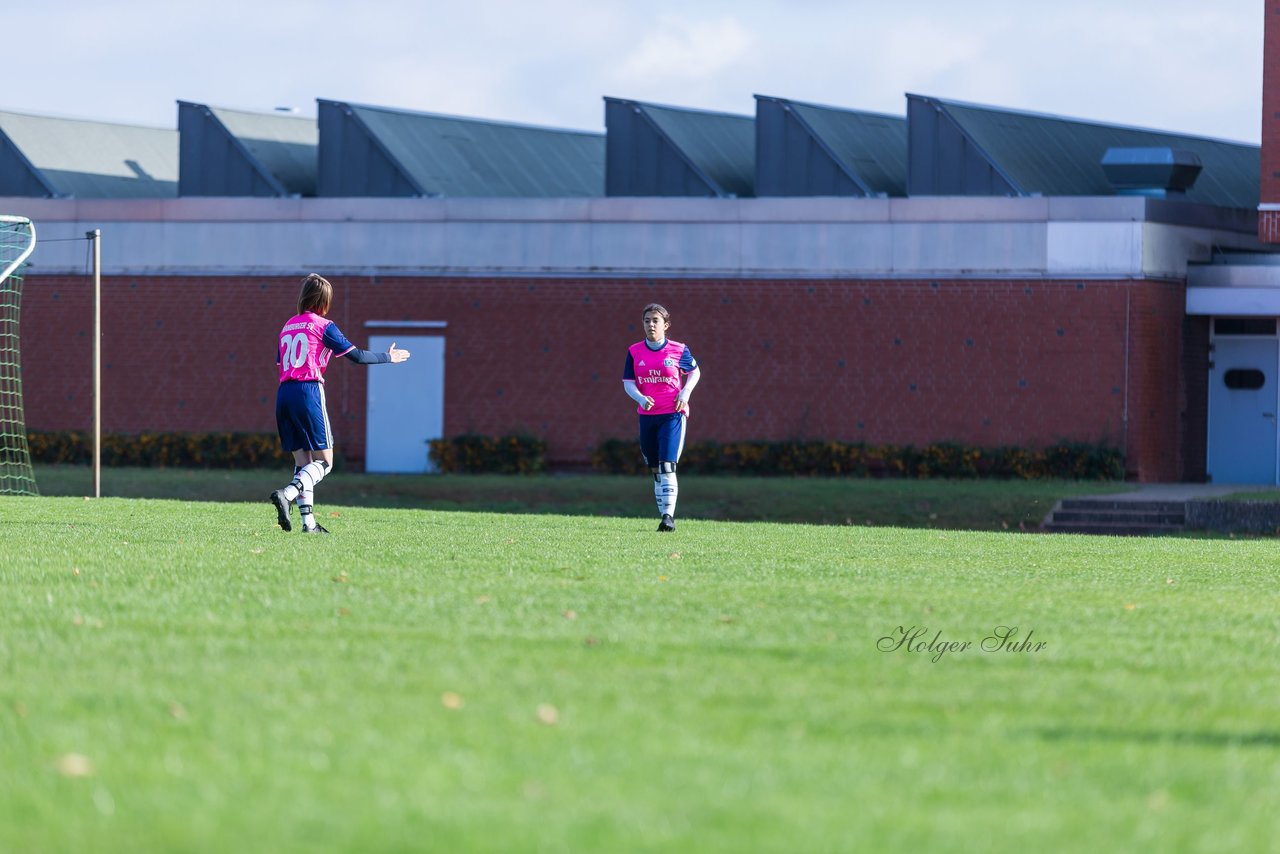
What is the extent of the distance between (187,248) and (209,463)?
368 centimetres

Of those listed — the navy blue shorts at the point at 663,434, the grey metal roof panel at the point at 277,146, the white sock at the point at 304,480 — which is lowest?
the white sock at the point at 304,480

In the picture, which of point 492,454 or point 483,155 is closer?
point 492,454

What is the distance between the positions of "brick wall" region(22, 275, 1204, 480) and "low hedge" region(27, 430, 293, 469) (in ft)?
1.46

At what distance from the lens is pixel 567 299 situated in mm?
31828

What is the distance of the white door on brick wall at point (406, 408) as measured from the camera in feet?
106

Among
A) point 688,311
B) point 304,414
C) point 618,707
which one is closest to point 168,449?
point 688,311

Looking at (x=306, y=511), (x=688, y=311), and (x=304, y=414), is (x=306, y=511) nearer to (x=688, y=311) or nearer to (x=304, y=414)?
(x=304, y=414)

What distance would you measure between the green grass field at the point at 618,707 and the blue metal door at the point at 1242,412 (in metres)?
18.7

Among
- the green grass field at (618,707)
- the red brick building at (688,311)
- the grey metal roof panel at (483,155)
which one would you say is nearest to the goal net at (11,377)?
the red brick building at (688,311)

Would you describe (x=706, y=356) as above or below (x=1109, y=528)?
above

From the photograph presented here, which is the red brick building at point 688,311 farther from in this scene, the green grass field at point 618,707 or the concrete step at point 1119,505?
the green grass field at point 618,707

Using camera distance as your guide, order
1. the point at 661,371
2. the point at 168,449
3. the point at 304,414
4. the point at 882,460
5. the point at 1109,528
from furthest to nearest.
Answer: the point at 168,449 → the point at 882,460 → the point at 1109,528 → the point at 661,371 → the point at 304,414

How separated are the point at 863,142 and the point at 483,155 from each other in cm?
704

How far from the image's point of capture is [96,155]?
1495 inches
